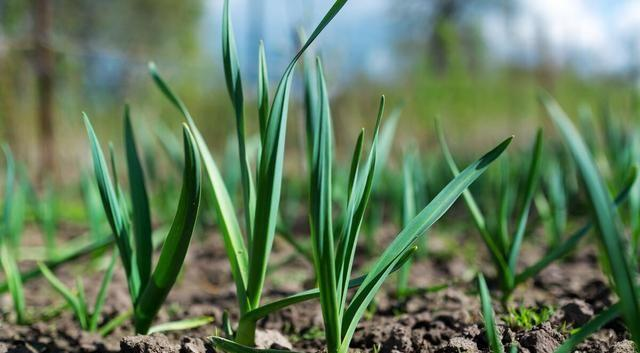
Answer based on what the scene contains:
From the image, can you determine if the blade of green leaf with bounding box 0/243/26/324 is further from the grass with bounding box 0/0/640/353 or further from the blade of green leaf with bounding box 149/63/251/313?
the blade of green leaf with bounding box 149/63/251/313

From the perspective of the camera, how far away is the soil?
32.7 inches

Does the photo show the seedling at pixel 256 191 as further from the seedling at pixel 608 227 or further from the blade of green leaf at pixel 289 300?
the seedling at pixel 608 227

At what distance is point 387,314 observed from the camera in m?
1.18

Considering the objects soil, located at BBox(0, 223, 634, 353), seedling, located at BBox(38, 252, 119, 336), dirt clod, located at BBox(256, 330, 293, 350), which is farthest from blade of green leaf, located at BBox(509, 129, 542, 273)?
seedling, located at BBox(38, 252, 119, 336)

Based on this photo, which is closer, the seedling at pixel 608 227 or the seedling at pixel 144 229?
the seedling at pixel 608 227

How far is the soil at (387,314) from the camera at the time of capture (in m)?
0.83

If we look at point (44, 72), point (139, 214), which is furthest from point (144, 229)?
point (44, 72)

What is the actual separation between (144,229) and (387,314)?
557 mm

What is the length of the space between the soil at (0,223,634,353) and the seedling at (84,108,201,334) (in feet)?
0.23

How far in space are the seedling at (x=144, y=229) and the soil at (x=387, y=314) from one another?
69 millimetres

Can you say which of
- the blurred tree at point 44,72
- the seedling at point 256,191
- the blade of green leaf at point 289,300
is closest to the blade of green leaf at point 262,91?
the seedling at point 256,191

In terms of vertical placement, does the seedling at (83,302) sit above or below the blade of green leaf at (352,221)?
below

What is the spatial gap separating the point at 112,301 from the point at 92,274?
1.62 feet

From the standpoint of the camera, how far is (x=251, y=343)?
0.82m
